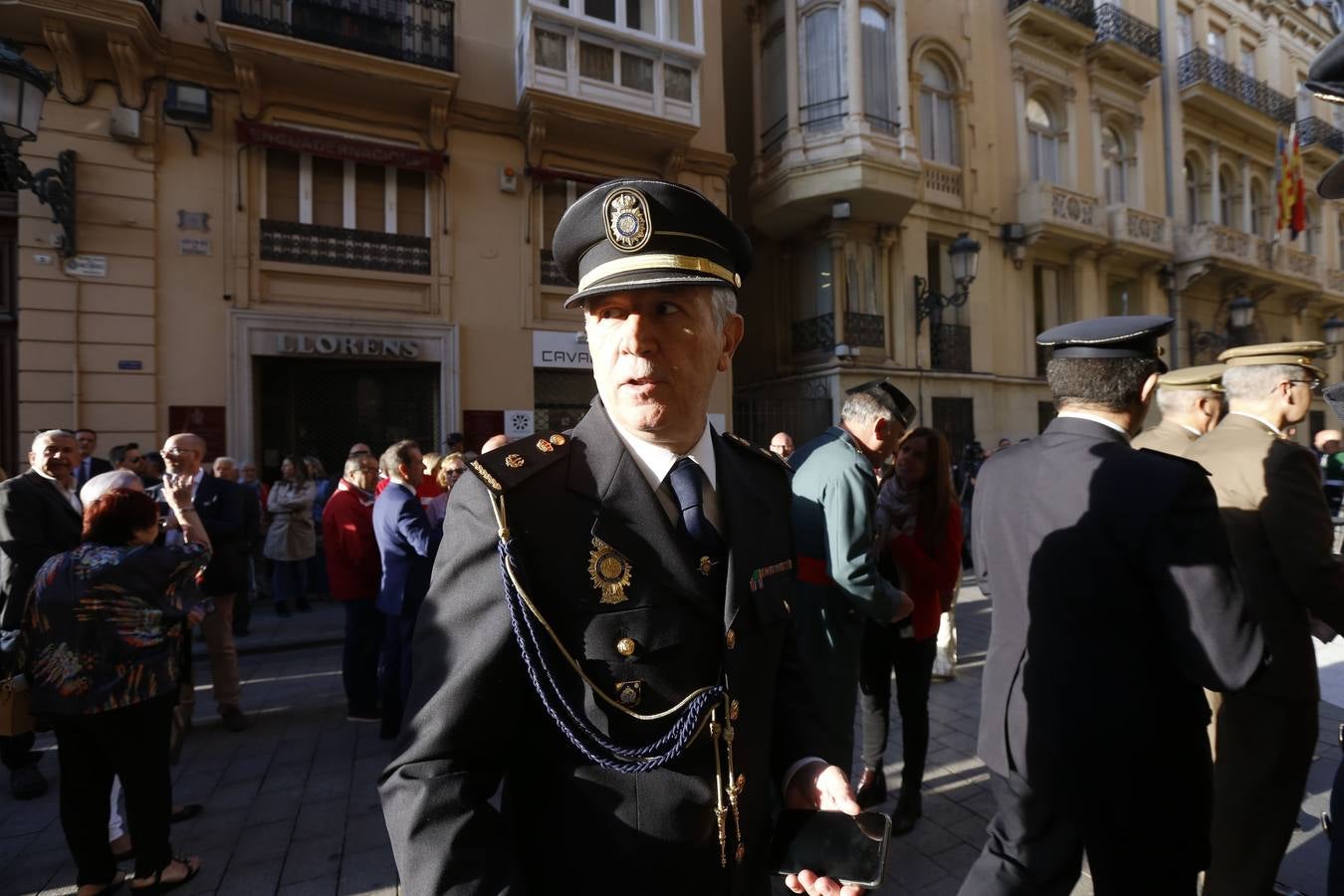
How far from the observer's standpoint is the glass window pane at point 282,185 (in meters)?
9.46

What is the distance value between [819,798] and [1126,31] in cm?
2225

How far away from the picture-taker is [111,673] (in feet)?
8.87

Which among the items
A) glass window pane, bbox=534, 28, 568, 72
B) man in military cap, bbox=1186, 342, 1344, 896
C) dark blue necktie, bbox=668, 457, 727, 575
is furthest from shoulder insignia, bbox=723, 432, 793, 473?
glass window pane, bbox=534, 28, 568, 72

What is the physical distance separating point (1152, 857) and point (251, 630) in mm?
8404

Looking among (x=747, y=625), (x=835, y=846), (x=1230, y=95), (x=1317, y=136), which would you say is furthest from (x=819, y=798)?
(x=1317, y=136)

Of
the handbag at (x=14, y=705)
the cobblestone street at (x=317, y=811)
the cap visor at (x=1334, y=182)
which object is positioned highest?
the cap visor at (x=1334, y=182)

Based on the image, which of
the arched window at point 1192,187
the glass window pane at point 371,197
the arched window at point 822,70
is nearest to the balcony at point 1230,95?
the arched window at point 1192,187

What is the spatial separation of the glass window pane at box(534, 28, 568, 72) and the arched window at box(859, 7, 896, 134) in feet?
19.9

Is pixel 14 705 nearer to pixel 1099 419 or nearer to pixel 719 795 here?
pixel 719 795

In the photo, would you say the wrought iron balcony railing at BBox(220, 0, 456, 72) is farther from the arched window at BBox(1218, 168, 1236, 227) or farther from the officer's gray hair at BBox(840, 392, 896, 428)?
the arched window at BBox(1218, 168, 1236, 227)

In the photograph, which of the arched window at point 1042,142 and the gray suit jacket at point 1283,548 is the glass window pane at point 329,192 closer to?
the gray suit jacket at point 1283,548

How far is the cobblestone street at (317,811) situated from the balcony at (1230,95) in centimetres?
2051

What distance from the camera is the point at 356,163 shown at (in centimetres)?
994

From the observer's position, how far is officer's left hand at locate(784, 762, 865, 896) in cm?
125
